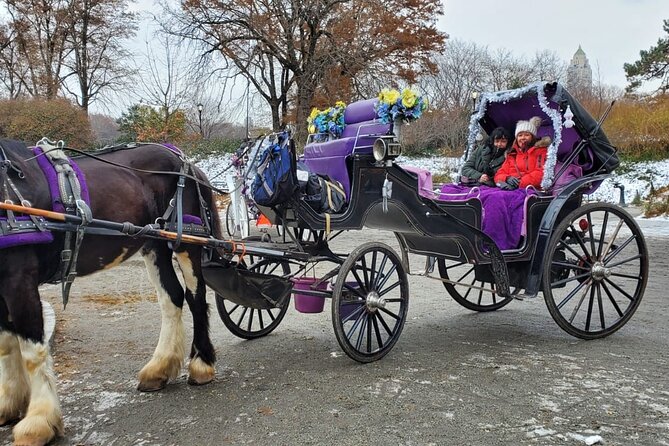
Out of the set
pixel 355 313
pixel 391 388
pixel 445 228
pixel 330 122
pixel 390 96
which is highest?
pixel 390 96

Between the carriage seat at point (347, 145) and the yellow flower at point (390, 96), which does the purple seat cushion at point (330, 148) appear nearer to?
the carriage seat at point (347, 145)

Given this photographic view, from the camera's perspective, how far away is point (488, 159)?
5.49 metres

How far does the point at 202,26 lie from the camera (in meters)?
19.8

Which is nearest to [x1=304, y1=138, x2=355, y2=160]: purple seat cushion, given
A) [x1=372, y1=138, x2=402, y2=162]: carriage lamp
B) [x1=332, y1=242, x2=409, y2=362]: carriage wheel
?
[x1=372, y1=138, x2=402, y2=162]: carriage lamp

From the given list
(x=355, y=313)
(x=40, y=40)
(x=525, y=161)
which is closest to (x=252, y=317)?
(x=355, y=313)

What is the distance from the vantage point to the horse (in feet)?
9.65

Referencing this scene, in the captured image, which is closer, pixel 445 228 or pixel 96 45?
pixel 445 228

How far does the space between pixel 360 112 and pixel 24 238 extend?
2700mm

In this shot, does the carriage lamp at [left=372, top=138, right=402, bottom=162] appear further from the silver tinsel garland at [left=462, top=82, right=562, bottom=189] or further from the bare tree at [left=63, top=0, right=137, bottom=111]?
the bare tree at [left=63, top=0, right=137, bottom=111]

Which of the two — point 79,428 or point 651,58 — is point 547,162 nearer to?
point 79,428

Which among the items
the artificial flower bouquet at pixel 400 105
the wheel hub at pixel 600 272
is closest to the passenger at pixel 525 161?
the wheel hub at pixel 600 272

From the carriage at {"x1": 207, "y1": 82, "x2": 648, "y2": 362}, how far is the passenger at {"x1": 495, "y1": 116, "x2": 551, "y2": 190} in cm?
16

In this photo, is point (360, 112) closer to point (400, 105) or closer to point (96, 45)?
point (400, 105)

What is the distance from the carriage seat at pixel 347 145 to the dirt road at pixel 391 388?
56.1 inches
